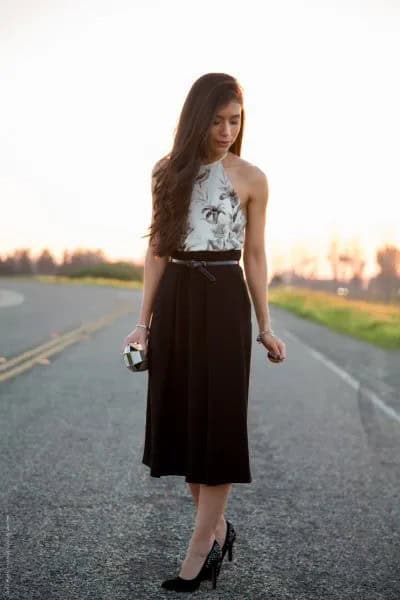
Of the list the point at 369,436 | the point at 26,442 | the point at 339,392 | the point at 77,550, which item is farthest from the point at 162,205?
the point at 339,392

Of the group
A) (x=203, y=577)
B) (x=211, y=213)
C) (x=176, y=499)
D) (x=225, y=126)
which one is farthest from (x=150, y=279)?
(x=176, y=499)

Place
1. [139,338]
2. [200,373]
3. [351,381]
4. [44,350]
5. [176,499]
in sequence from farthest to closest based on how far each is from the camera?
[44,350] → [351,381] → [176,499] → [139,338] → [200,373]

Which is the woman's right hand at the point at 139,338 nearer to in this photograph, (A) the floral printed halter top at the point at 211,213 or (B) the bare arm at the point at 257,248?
(A) the floral printed halter top at the point at 211,213

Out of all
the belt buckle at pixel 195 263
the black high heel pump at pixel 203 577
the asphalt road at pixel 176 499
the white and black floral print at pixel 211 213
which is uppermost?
the white and black floral print at pixel 211 213

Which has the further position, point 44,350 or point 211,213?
point 44,350

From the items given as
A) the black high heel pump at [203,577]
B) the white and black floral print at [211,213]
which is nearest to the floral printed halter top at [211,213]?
the white and black floral print at [211,213]

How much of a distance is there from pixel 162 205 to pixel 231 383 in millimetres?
768

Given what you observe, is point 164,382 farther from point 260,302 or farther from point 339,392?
point 339,392

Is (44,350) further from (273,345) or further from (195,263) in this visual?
(195,263)

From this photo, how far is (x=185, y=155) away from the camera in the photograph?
11.1 ft

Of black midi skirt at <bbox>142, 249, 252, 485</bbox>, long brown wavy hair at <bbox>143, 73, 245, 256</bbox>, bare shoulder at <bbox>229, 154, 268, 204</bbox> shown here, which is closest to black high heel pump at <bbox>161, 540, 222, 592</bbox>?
black midi skirt at <bbox>142, 249, 252, 485</bbox>

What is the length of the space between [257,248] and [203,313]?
1.29 ft

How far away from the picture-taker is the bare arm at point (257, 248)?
3.49 m

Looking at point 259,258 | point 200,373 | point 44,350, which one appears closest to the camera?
point 200,373
